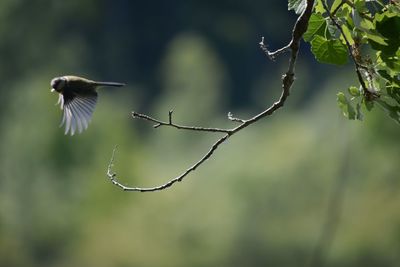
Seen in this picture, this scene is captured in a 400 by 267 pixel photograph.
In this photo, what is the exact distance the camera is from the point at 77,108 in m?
3.78

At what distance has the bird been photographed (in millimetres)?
3723

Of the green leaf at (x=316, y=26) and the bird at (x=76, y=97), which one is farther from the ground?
the bird at (x=76, y=97)

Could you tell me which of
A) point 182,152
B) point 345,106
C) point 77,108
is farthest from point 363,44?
point 182,152

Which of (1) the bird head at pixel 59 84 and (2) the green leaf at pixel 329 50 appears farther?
(1) the bird head at pixel 59 84

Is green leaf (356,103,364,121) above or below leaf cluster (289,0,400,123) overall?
below

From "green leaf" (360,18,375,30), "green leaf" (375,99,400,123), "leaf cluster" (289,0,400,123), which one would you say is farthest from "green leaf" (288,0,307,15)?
"green leaf" (375,99,400,123)

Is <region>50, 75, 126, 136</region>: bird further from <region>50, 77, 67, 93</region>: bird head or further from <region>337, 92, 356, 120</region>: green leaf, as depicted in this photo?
<region>337, 92, 356, 120</region>: green leaf

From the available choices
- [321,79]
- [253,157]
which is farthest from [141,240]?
[321,79]

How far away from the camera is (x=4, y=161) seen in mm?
30672

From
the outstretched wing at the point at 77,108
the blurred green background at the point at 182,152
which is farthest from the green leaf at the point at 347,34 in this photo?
the blurred green background at the point at 182,152

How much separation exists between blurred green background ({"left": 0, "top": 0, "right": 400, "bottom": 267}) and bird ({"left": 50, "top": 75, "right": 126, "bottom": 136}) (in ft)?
39.5

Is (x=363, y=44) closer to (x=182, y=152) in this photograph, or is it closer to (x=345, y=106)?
(x=345, y=106)

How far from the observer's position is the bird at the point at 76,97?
12.2 ft

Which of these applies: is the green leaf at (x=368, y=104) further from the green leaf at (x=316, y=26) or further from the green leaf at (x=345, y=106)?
the green leaf at (x=316, y=26)
